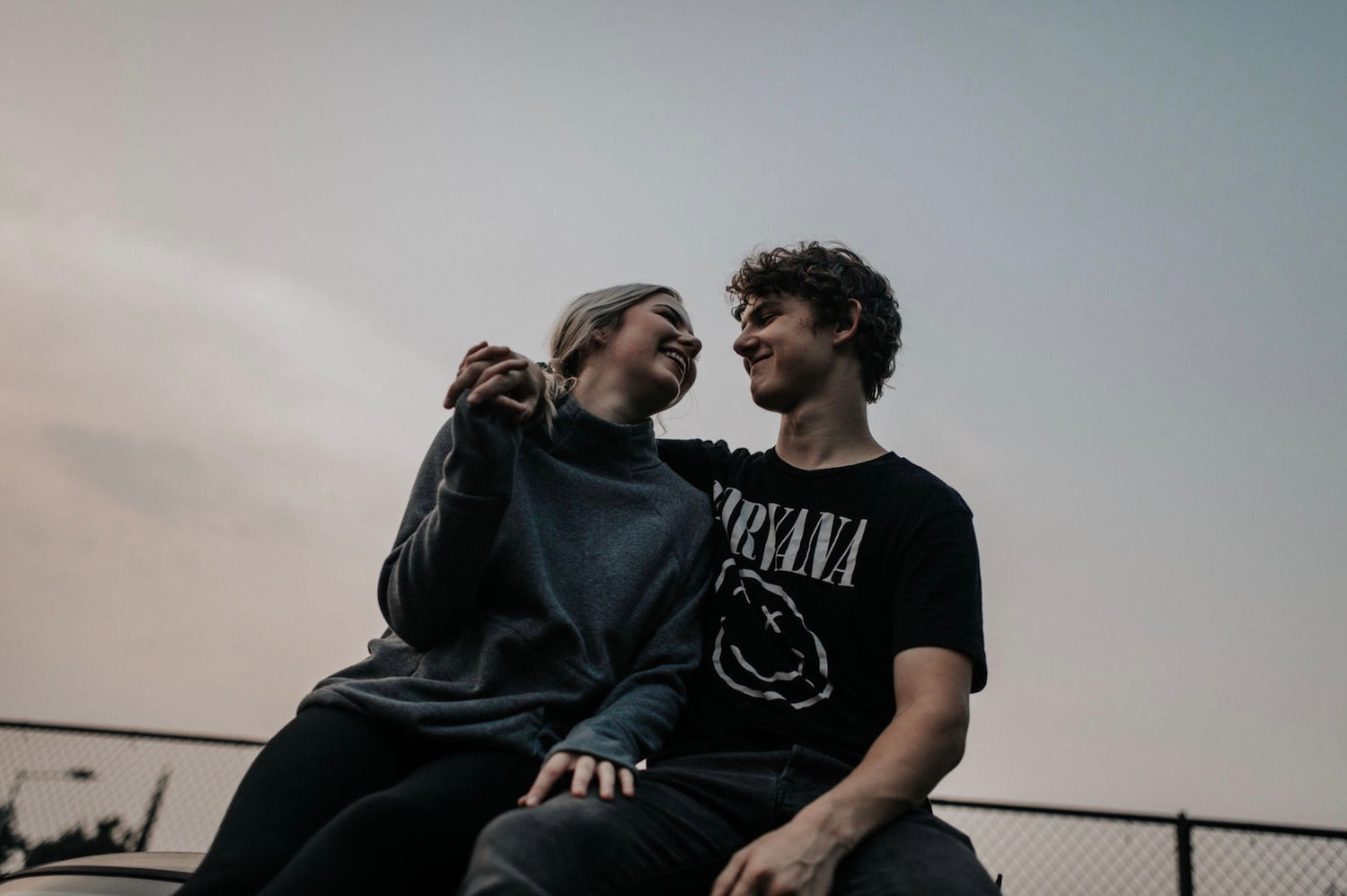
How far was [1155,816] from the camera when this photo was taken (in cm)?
410

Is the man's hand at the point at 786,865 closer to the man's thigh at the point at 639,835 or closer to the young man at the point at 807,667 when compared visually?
the young man at the point at 807,667

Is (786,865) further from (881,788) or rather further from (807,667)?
(807,667)

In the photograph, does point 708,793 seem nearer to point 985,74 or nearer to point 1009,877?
point 1009,877

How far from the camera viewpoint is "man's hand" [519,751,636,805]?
1438mm

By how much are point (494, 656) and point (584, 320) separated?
0.97 metres

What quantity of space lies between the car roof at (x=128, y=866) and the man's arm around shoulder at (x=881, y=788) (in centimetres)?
110

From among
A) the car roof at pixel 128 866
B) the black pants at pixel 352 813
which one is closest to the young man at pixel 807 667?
the black pants at pixel 352 813

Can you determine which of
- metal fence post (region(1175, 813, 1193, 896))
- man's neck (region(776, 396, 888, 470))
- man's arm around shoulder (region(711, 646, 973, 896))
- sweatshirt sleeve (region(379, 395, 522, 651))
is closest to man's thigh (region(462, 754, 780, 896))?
man's arm around shoulder (region(711, 646, 973, 896))

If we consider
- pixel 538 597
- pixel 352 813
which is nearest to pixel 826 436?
pixel 538 597

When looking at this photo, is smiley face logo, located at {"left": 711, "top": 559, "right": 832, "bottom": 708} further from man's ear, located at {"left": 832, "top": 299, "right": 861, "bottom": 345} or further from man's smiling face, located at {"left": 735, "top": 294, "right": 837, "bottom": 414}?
man's ear, located at {"left": 832, "top": 299, "right": 861, "bottom": 345}

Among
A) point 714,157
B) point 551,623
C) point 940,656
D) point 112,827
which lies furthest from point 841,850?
point 112,827

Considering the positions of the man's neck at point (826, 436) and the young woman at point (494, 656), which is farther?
the man's neck at point (826, 436)

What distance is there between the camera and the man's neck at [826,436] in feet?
7.20

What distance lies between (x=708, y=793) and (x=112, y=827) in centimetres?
470
